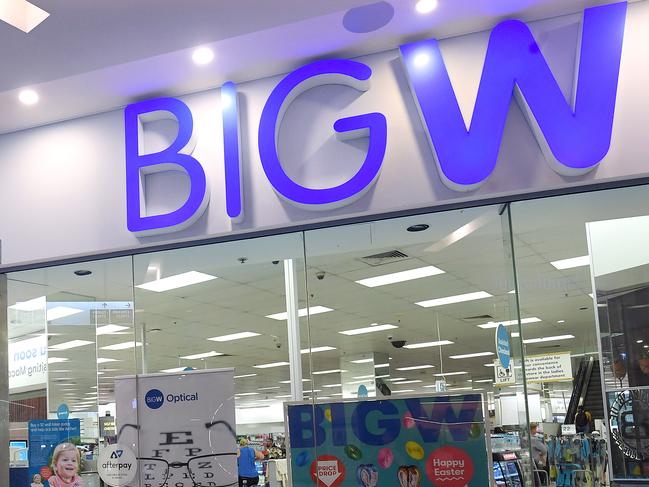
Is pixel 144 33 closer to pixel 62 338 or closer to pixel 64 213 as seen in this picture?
pixel 64 213

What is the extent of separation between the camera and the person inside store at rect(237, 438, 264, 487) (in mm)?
5562

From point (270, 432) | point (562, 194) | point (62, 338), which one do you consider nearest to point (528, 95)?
point (562, 194)

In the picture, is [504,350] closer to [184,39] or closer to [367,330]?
[367,330]

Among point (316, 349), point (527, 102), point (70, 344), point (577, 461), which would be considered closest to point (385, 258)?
point (316, 349)

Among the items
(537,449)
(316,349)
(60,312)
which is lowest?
(537,449)

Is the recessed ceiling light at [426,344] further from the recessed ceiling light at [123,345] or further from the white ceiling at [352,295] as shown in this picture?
the recessed ceiling light at [123,345]

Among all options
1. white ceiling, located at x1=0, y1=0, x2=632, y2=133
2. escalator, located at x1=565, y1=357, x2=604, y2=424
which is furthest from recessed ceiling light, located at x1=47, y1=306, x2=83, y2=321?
escalator, located at x1=565, y1=357, x2=604, y2=424

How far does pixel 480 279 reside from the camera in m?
5.24

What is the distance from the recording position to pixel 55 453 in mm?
6176

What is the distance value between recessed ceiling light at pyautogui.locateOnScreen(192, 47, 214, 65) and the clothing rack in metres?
5.02

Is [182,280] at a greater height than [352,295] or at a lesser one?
greater

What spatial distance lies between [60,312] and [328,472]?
2751mm

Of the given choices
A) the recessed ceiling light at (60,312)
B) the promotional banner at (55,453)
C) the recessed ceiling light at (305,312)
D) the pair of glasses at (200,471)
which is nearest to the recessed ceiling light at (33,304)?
the recessed ceiling light at (60,312)

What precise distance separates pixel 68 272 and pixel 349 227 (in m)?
2.51
